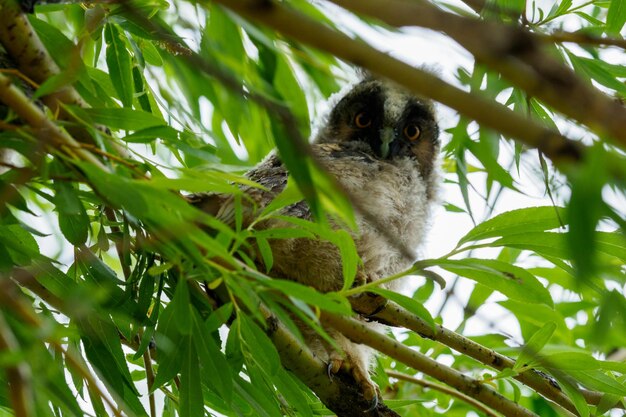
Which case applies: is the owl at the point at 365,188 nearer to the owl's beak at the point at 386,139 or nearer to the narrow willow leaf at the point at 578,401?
the owl's beak at the point at 386,139

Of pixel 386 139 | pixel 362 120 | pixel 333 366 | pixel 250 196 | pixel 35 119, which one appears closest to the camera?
pixel 35 119

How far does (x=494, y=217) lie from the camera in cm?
118

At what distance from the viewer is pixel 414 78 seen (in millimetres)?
506

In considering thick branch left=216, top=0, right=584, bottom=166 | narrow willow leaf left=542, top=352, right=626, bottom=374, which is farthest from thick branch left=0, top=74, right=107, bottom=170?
narrow willow leaf left=542, top=352, right=626, bottom=374

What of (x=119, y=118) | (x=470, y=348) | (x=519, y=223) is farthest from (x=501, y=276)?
(x=119, y=118)

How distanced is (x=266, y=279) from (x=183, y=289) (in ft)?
0.42

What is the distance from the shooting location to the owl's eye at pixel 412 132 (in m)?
2.20

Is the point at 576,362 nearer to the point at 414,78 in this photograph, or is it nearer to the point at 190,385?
the point at 190,385

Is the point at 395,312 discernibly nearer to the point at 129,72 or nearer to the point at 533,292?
the point at 533,292

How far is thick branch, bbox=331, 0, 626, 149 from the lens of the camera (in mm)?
457

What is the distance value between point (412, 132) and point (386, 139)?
0.54 ft

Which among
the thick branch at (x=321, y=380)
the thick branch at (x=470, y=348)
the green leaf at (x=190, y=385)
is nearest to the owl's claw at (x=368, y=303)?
the thick branch at (x=470, y=348)

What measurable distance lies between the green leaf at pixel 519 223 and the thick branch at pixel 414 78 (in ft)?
2.06

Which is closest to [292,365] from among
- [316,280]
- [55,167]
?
[316,280]
